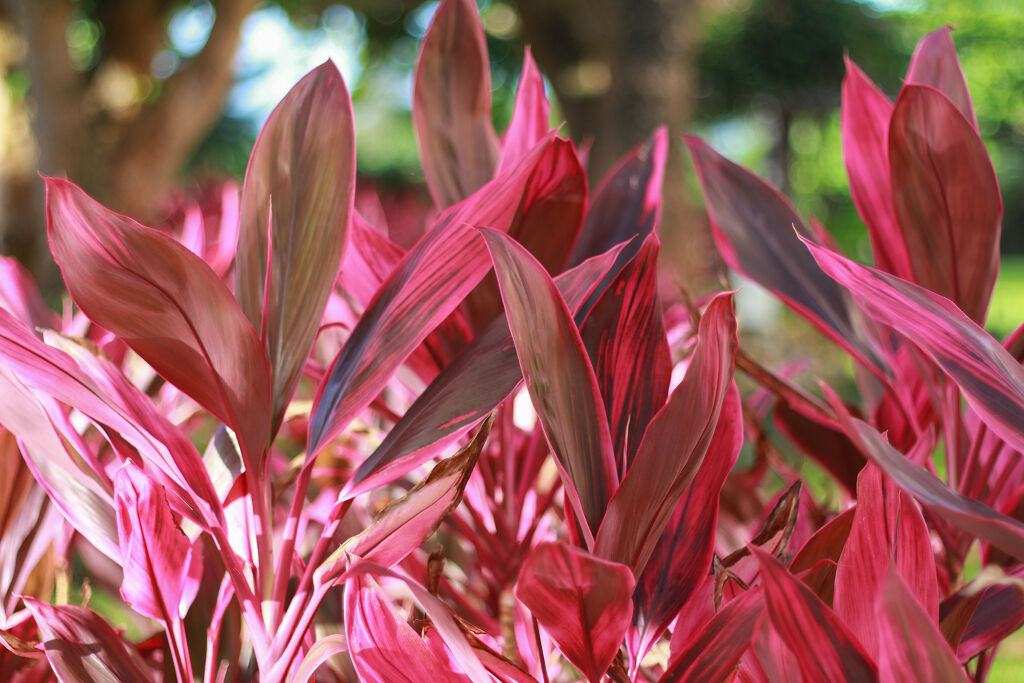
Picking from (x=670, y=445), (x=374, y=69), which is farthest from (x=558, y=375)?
(x=374, y=69)

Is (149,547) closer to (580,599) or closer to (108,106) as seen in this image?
(580,599)

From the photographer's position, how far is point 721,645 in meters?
0.28

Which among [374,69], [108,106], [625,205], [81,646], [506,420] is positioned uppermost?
[374,69]

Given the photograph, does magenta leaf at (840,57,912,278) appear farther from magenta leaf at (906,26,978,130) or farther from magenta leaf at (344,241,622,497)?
magenta leaf at (344,241,622,497)

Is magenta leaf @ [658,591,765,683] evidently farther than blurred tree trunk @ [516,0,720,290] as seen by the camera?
No

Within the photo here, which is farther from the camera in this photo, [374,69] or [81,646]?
[374,69]

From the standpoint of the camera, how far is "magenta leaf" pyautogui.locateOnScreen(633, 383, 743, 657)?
0.32 meters

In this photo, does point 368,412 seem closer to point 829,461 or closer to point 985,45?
point 829,461

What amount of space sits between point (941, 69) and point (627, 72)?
142 inches

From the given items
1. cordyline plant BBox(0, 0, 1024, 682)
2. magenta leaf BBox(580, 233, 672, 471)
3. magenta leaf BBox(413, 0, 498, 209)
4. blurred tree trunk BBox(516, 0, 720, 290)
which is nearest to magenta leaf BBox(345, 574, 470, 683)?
cordyline plant BBox(0, 0, 1024, 682)

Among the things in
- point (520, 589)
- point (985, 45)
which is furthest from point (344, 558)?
point (985, 45)

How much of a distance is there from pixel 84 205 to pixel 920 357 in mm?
394

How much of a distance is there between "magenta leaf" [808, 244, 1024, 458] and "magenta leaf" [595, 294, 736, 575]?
2.2 inches

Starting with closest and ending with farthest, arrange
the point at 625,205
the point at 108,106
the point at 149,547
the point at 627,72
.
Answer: the point at 149,547
the point at 625,205
the point at 627,72
the point at 108,106
